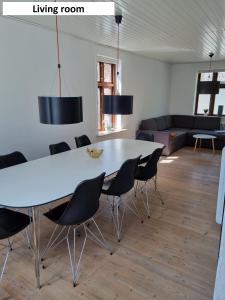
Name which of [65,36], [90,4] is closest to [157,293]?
[90,4]

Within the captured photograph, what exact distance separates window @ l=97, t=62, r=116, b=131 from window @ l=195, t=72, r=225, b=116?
3.59 metres

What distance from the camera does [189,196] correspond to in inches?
146

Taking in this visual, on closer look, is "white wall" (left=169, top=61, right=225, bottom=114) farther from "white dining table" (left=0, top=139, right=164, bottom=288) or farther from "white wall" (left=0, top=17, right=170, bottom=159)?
"white dining table" (left=0, top=139, right=164, bottom=288)

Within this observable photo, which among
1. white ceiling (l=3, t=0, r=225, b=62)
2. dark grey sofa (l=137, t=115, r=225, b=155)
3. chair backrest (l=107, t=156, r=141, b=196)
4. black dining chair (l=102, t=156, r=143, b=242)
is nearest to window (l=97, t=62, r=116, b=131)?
white ceiling (l=3, t=0, r=225, b=62)

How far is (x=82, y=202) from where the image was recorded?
1.92 m

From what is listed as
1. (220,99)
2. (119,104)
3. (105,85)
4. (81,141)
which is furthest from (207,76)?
(81,141)

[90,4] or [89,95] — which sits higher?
[90,4]

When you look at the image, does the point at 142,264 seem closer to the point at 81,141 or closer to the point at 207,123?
the point at 81,141

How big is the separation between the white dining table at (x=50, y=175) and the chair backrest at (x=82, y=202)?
0.33ft

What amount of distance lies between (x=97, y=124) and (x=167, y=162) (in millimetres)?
1887

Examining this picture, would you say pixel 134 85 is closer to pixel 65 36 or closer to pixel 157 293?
pixel 65 36

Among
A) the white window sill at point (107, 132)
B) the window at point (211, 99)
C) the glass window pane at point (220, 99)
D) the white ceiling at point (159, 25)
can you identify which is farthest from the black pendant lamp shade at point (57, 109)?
the glass window pane at point (220, 99)

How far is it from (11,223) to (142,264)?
125 cm

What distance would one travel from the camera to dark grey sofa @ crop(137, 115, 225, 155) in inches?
238
